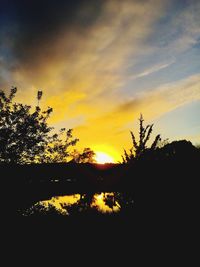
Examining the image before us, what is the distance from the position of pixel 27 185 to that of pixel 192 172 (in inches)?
128

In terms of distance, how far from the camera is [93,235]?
845cm

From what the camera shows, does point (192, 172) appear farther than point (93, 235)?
No

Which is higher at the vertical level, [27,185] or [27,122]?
[27,122]

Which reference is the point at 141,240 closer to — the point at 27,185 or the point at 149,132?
the point at 27,185

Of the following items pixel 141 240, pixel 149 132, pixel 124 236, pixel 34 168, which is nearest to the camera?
pixel 34 168

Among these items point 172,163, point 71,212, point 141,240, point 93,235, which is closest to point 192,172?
point 172,163

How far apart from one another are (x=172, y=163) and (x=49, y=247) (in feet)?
12.2

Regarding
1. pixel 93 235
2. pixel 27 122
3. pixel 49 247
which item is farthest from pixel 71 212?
pixel 27 122

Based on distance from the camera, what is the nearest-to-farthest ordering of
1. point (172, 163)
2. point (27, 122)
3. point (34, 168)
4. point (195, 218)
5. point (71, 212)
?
1. point (34, 168)
2. point (172, 163)
3. point (195, 218)
4. point (71, 212)
5. point (27, 122)

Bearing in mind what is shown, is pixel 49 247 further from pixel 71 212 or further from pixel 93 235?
pixel 71 212

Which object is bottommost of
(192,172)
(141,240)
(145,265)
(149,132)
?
(145,265)

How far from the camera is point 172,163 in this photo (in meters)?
5.87

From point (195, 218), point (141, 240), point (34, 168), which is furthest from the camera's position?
point (141, 240)

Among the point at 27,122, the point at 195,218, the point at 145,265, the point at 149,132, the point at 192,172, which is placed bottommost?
the point at 145,265
